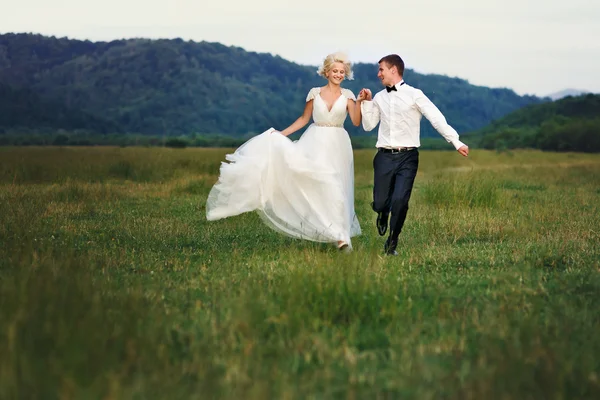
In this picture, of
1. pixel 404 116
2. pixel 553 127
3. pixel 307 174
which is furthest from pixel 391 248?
pixel 553 127

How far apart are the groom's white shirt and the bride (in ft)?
1.37

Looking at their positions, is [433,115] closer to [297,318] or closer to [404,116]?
[404,116]

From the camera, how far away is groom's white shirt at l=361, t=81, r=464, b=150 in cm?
1106

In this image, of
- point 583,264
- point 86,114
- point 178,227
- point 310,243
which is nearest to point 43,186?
point 178,227

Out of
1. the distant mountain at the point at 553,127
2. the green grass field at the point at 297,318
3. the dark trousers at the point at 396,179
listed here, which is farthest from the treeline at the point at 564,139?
the green grass field at the point at 297,318

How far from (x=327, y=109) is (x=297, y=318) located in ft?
16.9

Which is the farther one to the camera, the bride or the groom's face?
the bride

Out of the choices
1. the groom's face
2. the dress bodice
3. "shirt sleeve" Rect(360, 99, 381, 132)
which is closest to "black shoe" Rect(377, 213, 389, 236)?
"shirt sleeve" Rect(360, 99, 381, 132)

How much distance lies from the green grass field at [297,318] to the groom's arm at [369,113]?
169 cm

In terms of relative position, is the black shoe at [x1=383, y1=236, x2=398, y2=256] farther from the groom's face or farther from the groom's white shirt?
the groom's face

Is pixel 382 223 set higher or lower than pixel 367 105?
lower

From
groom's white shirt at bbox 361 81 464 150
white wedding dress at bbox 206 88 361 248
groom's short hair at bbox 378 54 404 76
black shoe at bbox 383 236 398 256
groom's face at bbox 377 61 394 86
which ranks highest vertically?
groom's short hair at bbox 378 54 404 76

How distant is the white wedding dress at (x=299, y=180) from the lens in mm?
11344

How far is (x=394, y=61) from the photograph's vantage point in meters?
11.1
